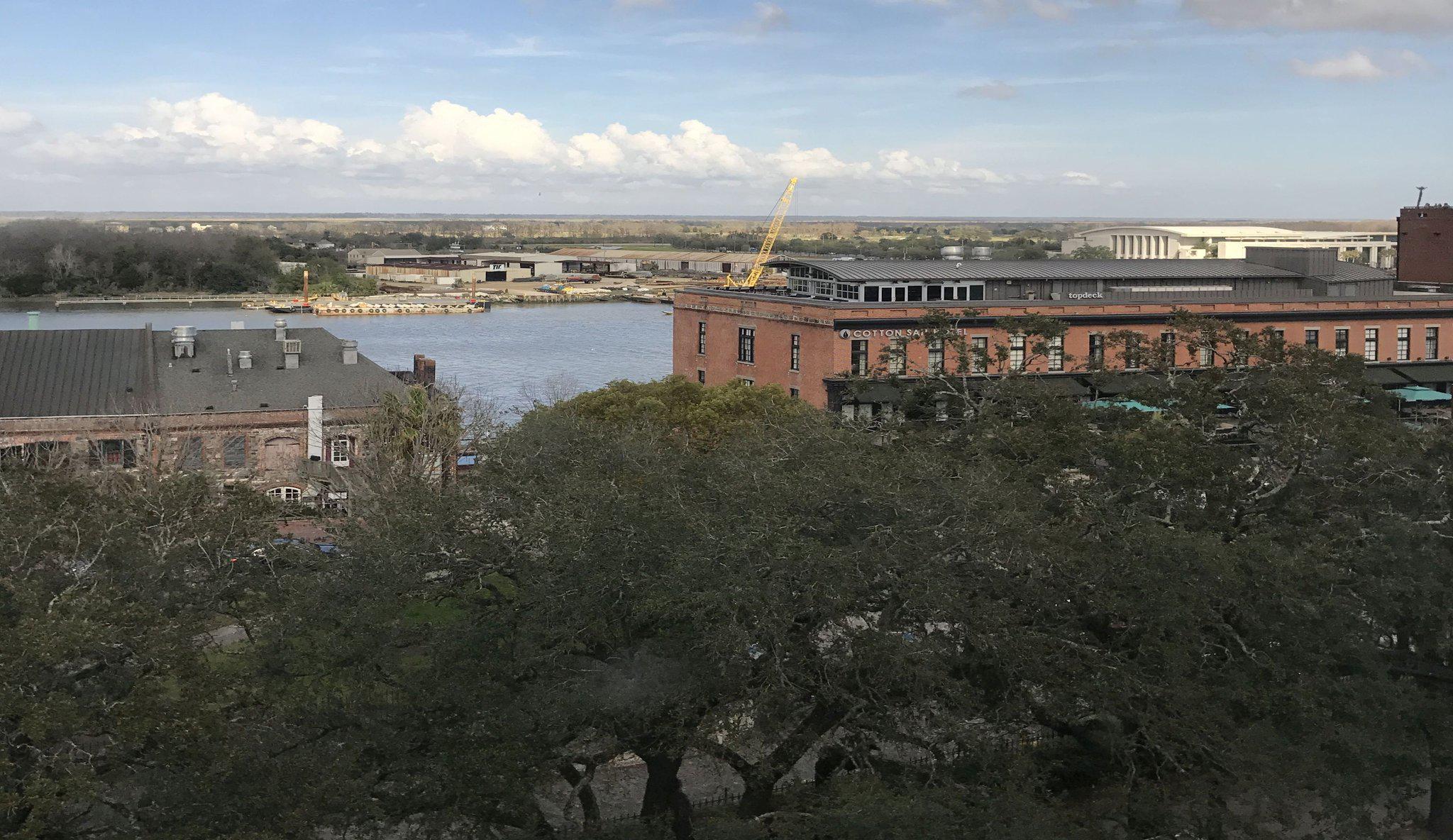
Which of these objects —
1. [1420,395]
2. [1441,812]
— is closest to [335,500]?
[1441,812]

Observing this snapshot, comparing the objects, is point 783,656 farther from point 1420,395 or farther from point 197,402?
point 1420,395

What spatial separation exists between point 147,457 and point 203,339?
12.7 meters

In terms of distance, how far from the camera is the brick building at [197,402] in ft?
120

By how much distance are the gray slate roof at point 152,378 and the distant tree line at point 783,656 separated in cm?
1952

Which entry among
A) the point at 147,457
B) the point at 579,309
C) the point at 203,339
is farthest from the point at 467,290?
the point at 147,457

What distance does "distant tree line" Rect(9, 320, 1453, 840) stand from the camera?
14.1m

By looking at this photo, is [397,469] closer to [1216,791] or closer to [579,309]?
[1216,791]

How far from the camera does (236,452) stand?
127 ft

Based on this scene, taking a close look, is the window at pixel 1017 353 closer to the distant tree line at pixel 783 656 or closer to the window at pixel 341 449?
the window at pixel 341 449

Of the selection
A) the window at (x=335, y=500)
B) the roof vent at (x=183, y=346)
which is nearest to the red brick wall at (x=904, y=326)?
the roof vent at (x=183, y=346)

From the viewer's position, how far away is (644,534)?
16.3m

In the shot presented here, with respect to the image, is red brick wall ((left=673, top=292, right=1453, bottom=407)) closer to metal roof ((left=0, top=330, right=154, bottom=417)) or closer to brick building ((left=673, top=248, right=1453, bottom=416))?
brick building ((left=673, top=248, right=1453, bottom=416))

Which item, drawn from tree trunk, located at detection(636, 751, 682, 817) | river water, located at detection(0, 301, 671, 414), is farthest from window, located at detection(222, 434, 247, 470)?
tree trunk, located at detection(636, 751, 682, 817)

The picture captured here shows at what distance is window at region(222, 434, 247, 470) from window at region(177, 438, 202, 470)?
800 millimetres
